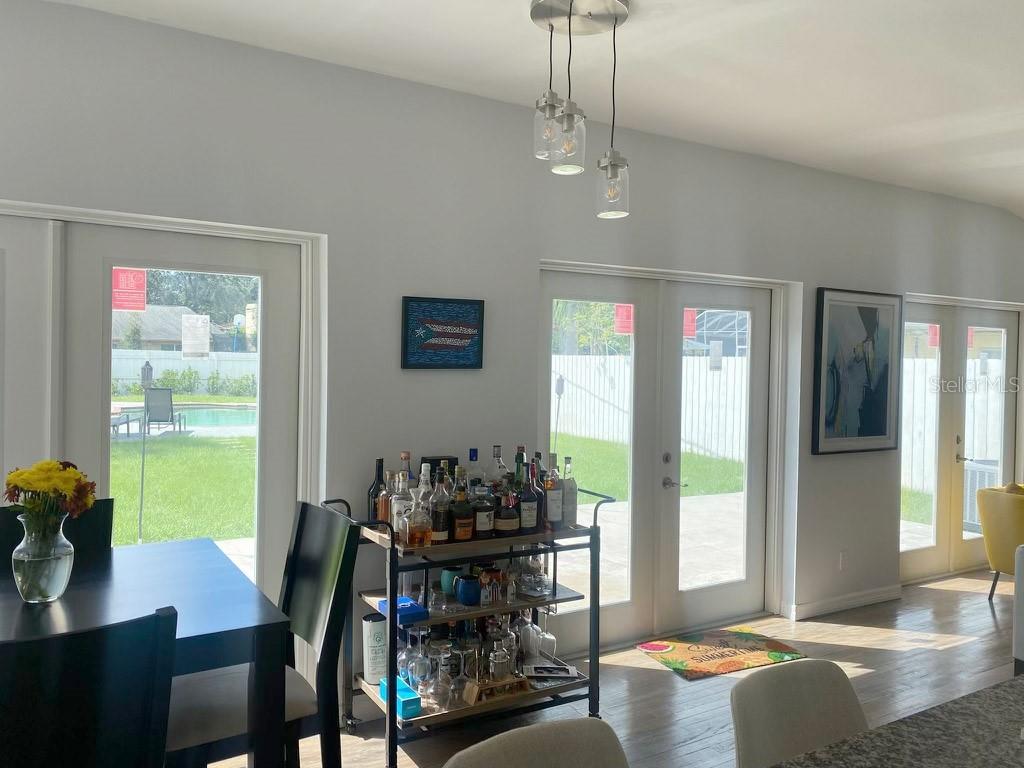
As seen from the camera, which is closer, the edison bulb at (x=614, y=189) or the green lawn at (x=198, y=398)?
the edison bulb at (x=614, y=189)

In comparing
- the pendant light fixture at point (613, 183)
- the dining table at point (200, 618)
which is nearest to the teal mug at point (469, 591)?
the dining table at point (200, 618)

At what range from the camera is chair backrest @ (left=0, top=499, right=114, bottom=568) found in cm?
216

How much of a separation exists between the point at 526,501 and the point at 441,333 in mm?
798

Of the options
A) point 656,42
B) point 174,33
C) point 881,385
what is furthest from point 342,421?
point 881,385

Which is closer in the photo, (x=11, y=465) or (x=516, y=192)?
(x=11, y=465)

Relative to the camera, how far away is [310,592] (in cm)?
233

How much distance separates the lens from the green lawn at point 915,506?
16.8 ft

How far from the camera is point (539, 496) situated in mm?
3062

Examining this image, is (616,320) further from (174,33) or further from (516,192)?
(174,33)

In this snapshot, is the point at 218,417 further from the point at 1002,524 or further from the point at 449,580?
the point at 1002,524

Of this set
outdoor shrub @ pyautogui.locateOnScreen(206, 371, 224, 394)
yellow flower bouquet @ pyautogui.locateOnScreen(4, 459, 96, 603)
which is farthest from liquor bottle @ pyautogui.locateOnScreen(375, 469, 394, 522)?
yellow flower bouquet @ pyautogui.locateOnScreen(4, 459, 96, 603)

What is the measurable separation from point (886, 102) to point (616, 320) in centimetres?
154

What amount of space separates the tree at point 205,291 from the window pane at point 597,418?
1466 mm

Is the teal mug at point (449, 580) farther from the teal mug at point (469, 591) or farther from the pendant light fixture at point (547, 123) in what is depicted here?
the pendant light fixture at point (547, 123)
